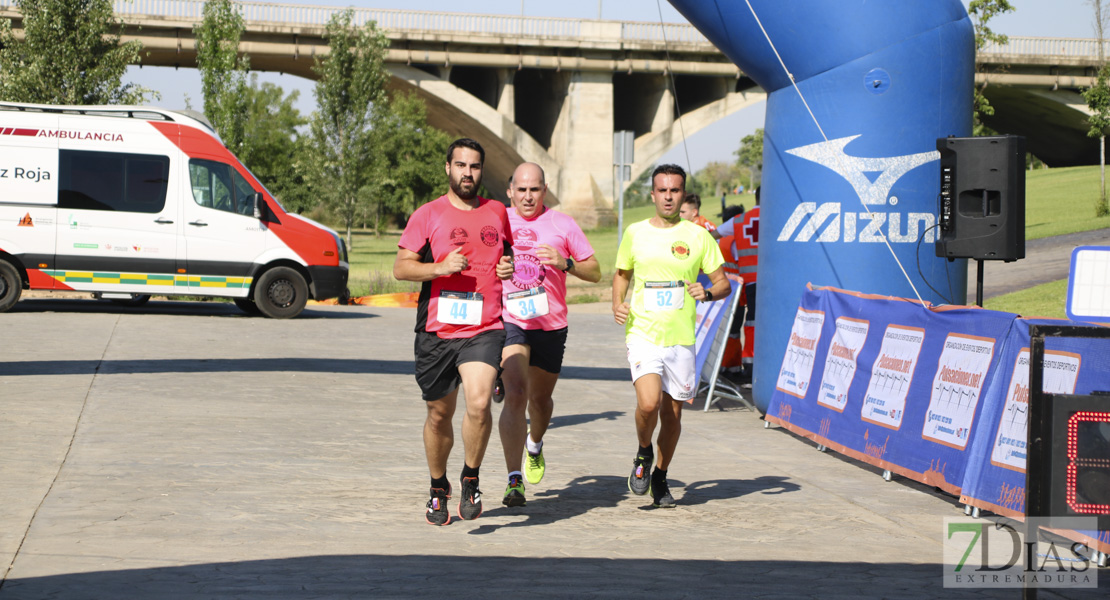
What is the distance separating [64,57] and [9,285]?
429 inches

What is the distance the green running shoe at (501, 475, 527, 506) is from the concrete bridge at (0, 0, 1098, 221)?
1483 inches

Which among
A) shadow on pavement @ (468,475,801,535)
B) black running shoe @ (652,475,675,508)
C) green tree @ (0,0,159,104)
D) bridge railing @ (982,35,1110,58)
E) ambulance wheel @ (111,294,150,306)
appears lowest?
shadow on pavement @ (468,475,801,535)

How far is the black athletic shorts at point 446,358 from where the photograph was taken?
18.6 ft

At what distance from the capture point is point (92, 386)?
396 inches

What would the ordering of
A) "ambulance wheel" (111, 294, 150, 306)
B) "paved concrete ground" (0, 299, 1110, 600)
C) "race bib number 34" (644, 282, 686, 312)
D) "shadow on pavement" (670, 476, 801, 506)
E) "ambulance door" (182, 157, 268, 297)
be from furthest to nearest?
"ambulance wheel" (111, 294, 150, 306)
"ambulance door" (182, 157, 268, 297)
"shadow on pavement" (670, 476, 801, 506)
"race bib number 34" (644, 282, 686, 312)
"paved concrete ground" (0, 299, 1110, 600)

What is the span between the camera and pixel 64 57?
25484mm

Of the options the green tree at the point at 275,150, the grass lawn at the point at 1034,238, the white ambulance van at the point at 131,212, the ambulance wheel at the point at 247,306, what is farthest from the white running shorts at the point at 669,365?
the green tree at the point at 275,150

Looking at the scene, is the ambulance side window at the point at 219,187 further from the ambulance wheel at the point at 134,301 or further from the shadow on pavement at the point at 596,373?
the shadow on pavement at the point at 596,373

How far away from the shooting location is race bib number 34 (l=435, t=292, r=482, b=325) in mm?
5668

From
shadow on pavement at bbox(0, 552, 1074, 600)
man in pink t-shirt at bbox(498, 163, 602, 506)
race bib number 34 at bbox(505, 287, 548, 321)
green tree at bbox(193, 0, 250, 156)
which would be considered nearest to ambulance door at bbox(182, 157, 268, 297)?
man in pink t-shirt at bbox(498, 163, 602, 506)

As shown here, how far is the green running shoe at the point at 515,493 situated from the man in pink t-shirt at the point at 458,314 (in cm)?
40

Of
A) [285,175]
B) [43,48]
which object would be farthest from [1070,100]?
[43,48]

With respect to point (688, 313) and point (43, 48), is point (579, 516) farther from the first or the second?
point (43, 48)

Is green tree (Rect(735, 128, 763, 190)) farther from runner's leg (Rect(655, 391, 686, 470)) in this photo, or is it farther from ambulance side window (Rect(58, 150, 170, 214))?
runner's leg (Rect(655, 391, 686, 470))
